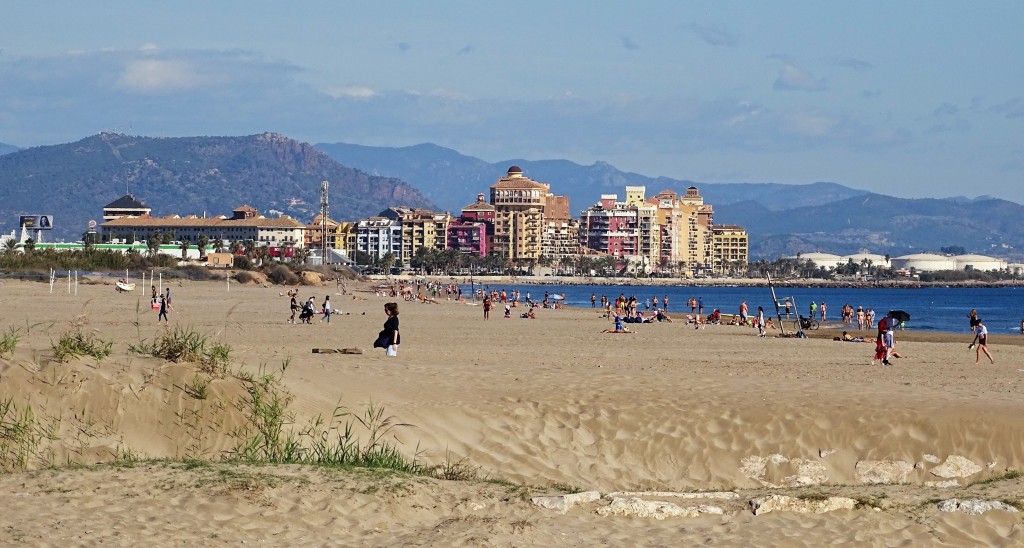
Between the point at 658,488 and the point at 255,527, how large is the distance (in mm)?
5091

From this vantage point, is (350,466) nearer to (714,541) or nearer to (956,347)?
(714,541)

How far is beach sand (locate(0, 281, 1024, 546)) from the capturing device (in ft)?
26.3

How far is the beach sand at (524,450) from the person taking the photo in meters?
8.02

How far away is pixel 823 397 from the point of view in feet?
50.3

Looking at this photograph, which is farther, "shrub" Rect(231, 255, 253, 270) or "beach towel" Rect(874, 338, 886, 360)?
"shrub" Rect(231, 255, 253, 270)

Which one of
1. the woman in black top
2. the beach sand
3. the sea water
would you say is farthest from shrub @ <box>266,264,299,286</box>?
the woman in black top

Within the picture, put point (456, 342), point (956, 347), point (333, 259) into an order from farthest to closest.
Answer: point (333, 259), point (956, 347), point (456, 342)

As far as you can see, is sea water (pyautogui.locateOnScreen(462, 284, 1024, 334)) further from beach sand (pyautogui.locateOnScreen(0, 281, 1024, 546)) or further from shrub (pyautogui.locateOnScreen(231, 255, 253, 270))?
beach sand (pyautogui.locateOnScreen(0, 281, 1024, 546))

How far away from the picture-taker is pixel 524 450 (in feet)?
41.5

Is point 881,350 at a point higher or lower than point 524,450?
higher

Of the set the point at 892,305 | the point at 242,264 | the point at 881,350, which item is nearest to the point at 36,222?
the point at 242,264

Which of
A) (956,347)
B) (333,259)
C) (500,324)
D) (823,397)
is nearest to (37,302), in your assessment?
(500,324)

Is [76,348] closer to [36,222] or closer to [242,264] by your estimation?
[242,264]

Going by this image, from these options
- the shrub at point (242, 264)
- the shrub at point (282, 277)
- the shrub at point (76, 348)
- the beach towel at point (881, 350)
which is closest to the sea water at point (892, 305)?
the shrub at point (282, 277)
